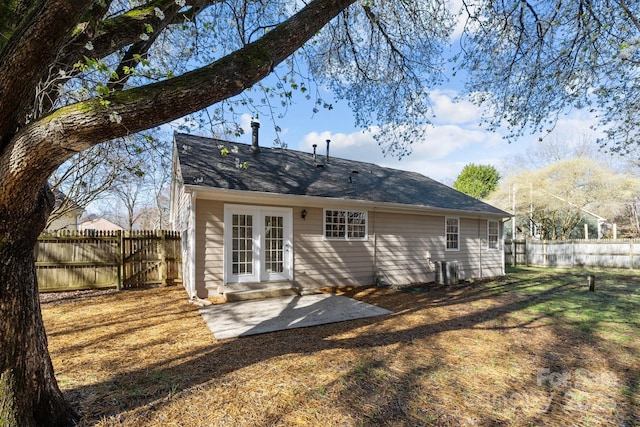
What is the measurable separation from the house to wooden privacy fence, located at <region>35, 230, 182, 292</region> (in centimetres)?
83

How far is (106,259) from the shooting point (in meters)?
8.34

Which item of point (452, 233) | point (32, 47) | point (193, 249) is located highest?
point (32, 47)

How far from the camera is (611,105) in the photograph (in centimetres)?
570

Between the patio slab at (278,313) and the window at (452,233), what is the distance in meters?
5.75

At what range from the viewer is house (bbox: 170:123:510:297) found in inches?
282

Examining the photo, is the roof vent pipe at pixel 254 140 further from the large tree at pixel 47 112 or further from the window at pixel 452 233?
the window at pixel 452 233

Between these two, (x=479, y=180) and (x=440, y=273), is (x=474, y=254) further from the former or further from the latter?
(x=479, y=180)

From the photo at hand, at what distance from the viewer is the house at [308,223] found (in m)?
7.16

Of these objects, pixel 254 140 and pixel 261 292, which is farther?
pixel 254 140

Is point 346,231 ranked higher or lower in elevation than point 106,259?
higher

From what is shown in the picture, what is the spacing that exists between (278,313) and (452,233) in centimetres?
808

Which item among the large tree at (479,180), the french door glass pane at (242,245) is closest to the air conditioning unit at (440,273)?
the french door glass pane at (242,245)

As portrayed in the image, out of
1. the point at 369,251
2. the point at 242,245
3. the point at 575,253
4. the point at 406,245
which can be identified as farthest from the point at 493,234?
the point at 242,245

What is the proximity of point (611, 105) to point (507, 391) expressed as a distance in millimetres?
5786
